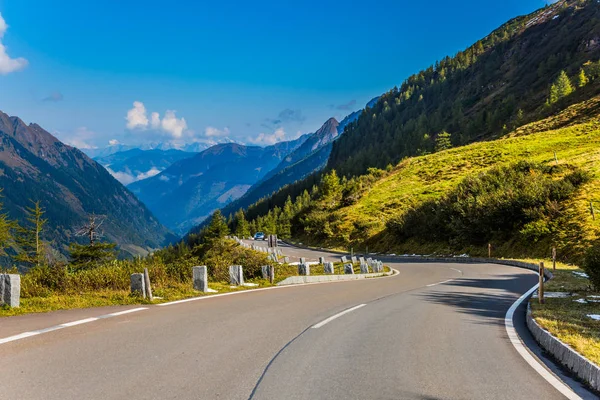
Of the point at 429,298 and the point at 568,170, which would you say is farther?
the point at 568,170

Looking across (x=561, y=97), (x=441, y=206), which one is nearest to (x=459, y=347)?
(x=441, y=206)

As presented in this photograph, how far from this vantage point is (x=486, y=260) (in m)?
31.3

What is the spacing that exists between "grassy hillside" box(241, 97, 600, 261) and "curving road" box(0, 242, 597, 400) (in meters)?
22.2

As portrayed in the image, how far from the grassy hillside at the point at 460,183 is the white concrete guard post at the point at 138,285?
2421 cm

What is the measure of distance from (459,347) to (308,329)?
255 centimetres

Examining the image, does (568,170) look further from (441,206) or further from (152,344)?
(152,344)

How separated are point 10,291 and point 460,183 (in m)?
41.6

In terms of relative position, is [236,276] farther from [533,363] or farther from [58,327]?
[533,363]

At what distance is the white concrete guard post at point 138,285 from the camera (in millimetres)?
10602

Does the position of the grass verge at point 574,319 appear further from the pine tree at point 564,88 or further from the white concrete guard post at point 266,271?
the pine tree at point 564,88

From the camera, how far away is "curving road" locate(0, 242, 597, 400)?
4641mm

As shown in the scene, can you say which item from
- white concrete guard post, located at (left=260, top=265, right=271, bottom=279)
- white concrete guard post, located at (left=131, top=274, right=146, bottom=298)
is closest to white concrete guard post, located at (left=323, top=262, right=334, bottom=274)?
white concrete guard post, located at (left=260, top=265, right=271, bottom=279)

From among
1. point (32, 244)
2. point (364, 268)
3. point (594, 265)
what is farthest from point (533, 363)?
point (32, 244)

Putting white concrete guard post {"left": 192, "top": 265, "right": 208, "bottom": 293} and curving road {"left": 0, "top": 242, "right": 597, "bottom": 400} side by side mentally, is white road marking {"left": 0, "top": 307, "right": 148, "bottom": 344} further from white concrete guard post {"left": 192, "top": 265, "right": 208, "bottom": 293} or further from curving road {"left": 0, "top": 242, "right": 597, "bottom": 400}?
white concrete guard post {"left": 192, "top": 265, "right": 208, "bottom": 293}
